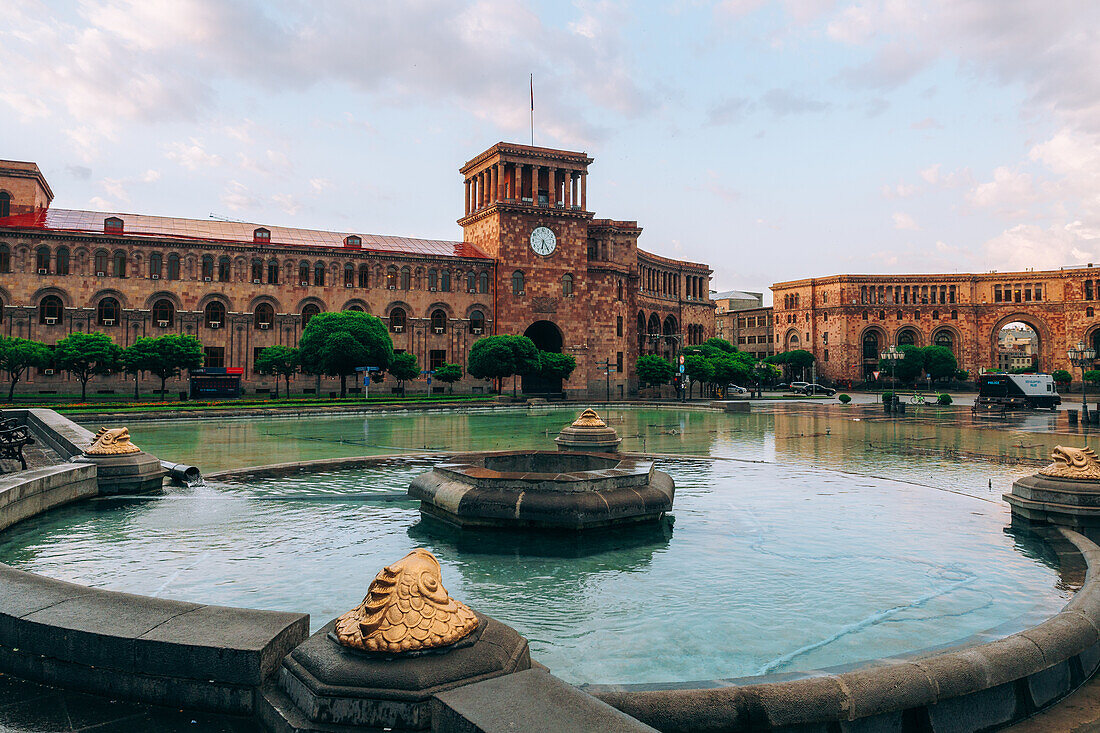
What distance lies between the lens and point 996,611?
651cm

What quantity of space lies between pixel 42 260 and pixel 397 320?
26534mm

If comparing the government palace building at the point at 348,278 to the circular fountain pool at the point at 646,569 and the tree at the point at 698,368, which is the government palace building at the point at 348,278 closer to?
the tree at the point at 698,368

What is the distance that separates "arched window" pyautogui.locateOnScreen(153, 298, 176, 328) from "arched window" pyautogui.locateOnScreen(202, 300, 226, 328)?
7.72ft

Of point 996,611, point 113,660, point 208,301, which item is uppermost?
point 208,301

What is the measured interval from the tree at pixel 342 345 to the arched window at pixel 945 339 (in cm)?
7998

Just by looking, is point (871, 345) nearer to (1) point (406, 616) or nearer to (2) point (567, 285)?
(2) point (567, 285)

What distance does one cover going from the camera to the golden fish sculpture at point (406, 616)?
384 cm

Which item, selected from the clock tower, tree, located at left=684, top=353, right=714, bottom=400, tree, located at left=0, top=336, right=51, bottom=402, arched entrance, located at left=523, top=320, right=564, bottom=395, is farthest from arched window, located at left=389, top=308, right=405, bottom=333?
tree, located at left=684, top=353, right=714, bottom=400

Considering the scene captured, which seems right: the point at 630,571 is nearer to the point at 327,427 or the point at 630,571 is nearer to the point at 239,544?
the point at 239,544

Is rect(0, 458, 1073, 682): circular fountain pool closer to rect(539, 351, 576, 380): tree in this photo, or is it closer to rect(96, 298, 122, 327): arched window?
rect(539, 351, 576, 380): tree

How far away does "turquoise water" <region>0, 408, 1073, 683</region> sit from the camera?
5.87m

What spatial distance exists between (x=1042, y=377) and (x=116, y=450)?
51.0 m

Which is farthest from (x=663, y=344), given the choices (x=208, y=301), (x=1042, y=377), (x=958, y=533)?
(x=958, y=533)

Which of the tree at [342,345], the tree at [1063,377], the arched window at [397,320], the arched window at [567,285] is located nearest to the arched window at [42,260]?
the tree at [342,345]
